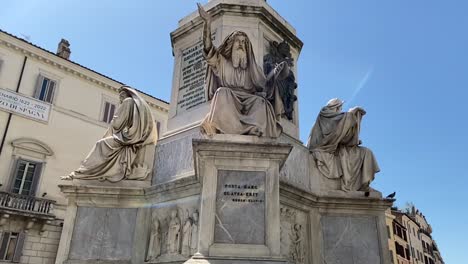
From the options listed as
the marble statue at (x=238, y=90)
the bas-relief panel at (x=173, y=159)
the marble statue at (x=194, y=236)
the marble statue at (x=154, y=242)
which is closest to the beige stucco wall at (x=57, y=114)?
the bas-relief panel at (x=173, y=159)

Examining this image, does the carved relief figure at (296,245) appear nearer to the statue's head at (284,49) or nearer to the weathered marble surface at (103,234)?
the weathered marble surface at (103,234)

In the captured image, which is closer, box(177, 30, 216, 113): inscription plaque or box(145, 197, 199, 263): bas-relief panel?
box(145, 197, 199, 263): bas-relief panel

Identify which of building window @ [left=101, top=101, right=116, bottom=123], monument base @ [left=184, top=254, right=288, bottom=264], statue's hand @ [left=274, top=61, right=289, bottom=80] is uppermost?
building window @ [left=101, top=101, right=116, bottom=123]

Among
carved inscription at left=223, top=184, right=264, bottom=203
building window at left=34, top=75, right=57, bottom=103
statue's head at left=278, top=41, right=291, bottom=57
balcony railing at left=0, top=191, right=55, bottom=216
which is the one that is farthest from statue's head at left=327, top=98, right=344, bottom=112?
building window at left=34, top=75, right=57, bottom=103

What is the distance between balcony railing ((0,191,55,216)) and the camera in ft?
71.7

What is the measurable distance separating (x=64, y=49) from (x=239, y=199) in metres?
28.6

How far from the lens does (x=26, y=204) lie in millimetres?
22562

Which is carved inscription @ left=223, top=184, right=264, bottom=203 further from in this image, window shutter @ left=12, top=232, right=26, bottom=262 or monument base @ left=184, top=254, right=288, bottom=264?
window shutter @ left=12, top=232, right=26, bottom=262

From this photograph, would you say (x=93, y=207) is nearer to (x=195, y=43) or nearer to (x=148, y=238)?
(x=148, y=238)

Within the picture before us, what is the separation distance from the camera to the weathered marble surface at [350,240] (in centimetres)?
678

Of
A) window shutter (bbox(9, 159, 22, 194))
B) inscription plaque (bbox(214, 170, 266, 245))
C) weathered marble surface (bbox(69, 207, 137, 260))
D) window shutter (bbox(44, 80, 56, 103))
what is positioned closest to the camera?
inscription plaque (bbox(214, 170, 266, 245))

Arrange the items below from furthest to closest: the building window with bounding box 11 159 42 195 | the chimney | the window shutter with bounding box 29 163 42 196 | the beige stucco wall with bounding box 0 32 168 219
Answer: the chimney
the beige stucco wall with bounding box 0 32 168 219
the window shutter with bounding box 29 163 42 196
the building window with bounding box 11 159 42 195

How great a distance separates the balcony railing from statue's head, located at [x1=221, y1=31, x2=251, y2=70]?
1993cm

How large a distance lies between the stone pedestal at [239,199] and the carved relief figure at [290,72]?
236 cm
